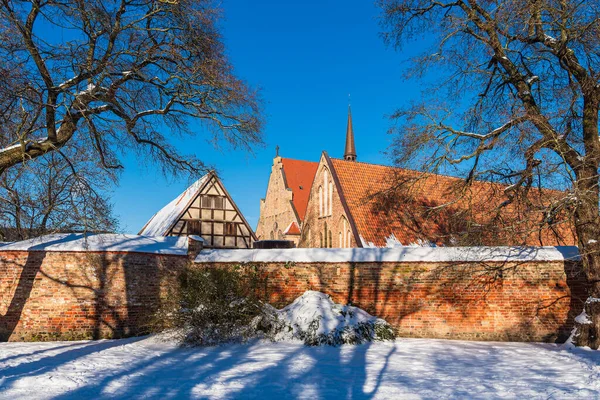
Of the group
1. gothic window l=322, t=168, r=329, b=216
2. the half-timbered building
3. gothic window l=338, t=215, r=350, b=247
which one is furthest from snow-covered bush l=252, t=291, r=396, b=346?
the half-timbered building

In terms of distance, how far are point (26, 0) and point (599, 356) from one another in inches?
451

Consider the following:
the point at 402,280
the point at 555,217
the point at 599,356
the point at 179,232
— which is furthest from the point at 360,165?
the point at 599,356

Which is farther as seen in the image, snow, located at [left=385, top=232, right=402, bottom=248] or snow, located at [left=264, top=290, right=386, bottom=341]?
snow, located at [left=385, top=232, right=402, bottom=248]

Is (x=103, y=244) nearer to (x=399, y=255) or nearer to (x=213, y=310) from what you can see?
(x=213, y=310)

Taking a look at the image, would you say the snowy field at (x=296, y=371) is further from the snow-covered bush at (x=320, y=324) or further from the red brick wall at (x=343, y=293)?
the red brick wall at (x=343, y=293)

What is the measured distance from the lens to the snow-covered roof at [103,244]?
33.3 feet

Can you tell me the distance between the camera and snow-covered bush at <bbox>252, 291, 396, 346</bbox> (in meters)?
9.49

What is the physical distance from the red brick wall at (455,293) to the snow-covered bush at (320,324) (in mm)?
649

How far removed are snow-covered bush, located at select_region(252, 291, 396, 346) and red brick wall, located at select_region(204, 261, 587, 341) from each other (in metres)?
0.65

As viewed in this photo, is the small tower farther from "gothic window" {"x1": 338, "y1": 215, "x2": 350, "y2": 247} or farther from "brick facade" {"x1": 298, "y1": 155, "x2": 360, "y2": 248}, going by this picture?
"gothic window" {"x1": 338, "y1": 215, "x2": 350, "y2": 247}

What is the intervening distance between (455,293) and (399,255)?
148cm

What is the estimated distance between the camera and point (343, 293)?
11.0m

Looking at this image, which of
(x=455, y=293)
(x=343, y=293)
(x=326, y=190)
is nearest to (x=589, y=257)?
(x=455, y=293)

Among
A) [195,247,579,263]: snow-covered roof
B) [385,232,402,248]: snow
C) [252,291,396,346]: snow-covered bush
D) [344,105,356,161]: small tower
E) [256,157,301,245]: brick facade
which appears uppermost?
[344,105,356,161]: small tower
